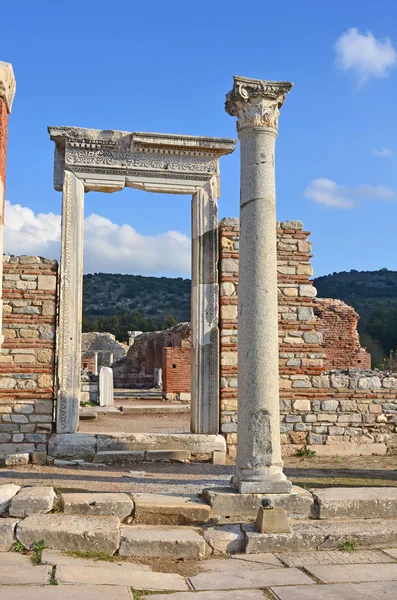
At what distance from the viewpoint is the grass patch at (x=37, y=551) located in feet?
15.9

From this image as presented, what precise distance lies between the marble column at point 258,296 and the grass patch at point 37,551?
185cm

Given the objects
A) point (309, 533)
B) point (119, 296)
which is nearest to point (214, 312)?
point (309, 533)


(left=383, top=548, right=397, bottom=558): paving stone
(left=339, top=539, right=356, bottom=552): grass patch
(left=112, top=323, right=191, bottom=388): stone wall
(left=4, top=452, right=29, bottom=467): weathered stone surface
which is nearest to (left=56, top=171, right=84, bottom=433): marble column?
(left=4, top=452, right=29, bottom=467): weathered stone surface

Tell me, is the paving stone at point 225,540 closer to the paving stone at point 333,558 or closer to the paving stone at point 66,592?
the paving stone at point 333,558

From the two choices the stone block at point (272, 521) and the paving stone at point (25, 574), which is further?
the stone block at point (272, 521)

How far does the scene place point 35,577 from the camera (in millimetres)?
4426

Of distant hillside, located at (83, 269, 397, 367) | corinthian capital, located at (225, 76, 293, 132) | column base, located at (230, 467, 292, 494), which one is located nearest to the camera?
column base, located at (230, 467, 292, 494)

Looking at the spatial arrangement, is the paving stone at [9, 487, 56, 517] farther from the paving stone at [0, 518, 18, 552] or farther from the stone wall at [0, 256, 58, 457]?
the stone wall at [0, 256, 58, 457]

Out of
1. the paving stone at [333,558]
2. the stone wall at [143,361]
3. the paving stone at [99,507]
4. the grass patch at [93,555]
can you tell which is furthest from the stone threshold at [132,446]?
the stone wall at [143,361]

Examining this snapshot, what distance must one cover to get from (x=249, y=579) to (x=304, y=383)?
5.85 metres

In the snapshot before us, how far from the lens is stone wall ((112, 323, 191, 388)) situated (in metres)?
27.6

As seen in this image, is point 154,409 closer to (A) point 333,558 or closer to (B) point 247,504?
(B) point 247,504

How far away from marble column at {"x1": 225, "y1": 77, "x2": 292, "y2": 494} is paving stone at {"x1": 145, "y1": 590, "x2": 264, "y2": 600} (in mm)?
1618

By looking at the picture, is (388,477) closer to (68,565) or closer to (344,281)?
(68,565)
